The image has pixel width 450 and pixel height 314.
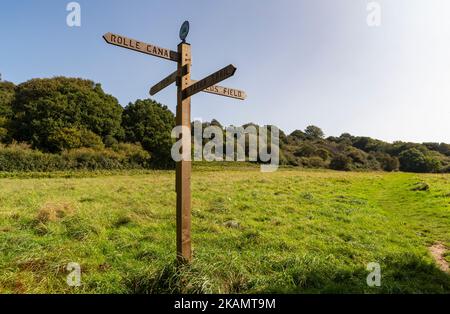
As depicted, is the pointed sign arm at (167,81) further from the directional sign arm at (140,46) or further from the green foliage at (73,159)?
the green foliage at (73,159)

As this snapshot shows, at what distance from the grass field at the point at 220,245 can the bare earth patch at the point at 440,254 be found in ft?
0.58

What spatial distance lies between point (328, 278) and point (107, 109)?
4201cm

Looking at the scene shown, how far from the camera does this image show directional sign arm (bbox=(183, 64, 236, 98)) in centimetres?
404

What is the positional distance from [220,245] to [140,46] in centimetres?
517

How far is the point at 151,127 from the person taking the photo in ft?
148

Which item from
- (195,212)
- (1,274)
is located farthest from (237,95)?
(195,212)

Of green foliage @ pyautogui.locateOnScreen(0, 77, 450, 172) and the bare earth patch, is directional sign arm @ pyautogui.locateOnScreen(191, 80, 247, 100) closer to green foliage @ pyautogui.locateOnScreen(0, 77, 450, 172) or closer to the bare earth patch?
the bare earth patch

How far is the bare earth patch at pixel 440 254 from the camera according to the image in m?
7.05

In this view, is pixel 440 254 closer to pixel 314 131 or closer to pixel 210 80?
pixel 210 80

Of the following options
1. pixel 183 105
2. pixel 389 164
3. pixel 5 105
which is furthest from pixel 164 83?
pixel 389 164

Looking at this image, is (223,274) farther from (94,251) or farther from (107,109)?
(107,109)

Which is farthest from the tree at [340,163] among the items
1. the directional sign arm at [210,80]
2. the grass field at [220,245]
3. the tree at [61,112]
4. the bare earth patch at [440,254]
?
the directional sign arm at [210,80]

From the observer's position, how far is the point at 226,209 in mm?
11797
